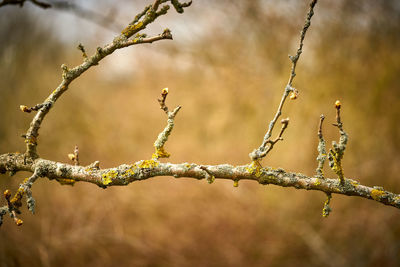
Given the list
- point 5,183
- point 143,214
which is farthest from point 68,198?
point 5,183

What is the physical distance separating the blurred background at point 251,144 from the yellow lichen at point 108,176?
178 centimetres

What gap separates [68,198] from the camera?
3902mm

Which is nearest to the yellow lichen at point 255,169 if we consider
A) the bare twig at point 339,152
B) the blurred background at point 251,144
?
the bare twig at point 339,152

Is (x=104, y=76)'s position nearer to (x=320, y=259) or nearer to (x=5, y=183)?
(x=5, y=183)

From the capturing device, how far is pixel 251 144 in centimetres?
440

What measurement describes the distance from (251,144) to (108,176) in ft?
11.8

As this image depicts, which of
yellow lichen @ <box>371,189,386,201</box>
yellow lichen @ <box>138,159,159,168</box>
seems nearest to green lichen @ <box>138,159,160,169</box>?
yellow lichen @ <box>138,159,159,168</box>

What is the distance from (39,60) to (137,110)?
281 centimetres

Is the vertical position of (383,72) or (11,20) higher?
(383,72)

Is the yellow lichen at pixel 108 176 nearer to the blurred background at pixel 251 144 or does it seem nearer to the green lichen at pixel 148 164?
the green lichen at pixel 148 164

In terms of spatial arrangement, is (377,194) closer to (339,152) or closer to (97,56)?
(339,152)

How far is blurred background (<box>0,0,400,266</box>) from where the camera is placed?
3092 millimetres

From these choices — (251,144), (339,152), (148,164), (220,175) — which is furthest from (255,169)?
(251,144)

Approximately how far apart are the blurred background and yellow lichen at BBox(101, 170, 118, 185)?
1775 mm
